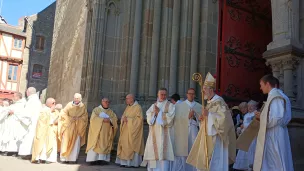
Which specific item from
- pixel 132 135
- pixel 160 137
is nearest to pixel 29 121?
pixel 132 135

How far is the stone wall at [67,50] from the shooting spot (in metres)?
11.7

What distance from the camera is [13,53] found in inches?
1146

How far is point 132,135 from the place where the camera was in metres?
7.31

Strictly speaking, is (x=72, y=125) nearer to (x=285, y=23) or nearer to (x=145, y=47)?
(x=145, y=47)

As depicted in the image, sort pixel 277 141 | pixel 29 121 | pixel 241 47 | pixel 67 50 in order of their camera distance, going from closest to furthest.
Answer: pixel 277 141
pixel 29 121
pixel 241 47
pixel 67 50

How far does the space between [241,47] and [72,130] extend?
4.38m

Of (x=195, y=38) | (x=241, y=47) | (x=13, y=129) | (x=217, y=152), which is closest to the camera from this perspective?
(x=217, y=152)

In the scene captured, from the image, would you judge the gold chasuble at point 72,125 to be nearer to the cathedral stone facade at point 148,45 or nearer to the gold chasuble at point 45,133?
the gold chasuble at point 45,133

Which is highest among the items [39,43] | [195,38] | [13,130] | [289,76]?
[39,43]

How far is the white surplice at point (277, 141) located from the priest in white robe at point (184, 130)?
6.09 feet

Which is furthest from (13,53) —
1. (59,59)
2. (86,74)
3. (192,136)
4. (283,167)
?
(283,167)

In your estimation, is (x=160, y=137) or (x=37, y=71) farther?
(x=37, y=71)

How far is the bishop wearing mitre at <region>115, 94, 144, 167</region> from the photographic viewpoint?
7250mm

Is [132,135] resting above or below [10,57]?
below
